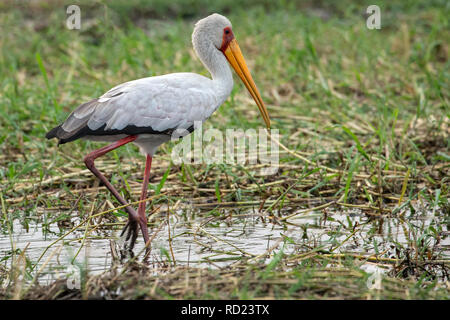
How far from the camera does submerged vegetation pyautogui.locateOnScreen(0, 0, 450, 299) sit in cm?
365

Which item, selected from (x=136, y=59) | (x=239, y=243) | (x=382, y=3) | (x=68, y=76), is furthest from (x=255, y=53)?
(x=239, y=243)

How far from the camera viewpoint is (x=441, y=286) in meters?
3.68

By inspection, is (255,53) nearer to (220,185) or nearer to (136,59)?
(136,59)

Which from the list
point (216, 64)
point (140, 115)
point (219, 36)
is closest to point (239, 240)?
point (140, 115)

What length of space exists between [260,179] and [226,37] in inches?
52.4

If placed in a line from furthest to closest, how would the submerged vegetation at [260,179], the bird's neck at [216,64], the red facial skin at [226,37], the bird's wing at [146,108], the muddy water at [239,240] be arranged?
the red facial skin at [226,37]
the bird's neck at [216,64]
the bird's wing at [146,108]
the muddy water at [239,240]
the submerged vegetation at [260,179]

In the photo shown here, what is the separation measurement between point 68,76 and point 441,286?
5961mm

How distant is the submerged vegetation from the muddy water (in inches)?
0.7

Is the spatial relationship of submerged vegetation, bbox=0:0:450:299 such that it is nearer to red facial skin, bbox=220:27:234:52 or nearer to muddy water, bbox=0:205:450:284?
muddy water, bbox=0:205:450:284

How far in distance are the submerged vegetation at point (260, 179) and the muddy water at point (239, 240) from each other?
0.02 metres

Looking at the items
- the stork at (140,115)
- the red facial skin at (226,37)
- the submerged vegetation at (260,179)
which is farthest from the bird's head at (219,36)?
the submerged vegetation at (260,179)

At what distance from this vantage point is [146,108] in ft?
16.1

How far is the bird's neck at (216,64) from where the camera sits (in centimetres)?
525

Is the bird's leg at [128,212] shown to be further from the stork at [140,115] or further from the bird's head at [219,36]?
the bird's head at [219,36]
